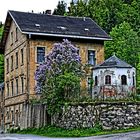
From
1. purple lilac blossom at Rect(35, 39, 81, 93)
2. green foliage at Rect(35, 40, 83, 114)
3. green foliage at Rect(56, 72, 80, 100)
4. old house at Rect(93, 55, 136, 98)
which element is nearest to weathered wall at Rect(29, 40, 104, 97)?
old house at Rect(93, 55, 136, 98)

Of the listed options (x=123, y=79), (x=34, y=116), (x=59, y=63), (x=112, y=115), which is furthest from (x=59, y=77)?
(x=123, y=79)

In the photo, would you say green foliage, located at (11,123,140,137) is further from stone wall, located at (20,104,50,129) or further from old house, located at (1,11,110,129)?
old house, located at (1,11,110,129)

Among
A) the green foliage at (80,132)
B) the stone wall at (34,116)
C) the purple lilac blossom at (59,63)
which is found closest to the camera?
the green foliage at (80,132)

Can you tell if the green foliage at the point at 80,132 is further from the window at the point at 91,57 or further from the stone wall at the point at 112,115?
the window at the point at 91,57

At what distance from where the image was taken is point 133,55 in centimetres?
7500

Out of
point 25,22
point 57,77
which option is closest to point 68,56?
point 57,77

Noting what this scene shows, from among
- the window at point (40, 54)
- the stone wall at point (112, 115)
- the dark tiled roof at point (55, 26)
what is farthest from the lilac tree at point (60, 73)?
the dark tiled roof at point (55, 26)

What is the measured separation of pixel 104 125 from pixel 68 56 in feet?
28.6

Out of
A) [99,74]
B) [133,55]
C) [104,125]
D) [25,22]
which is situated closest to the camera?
[104,125]

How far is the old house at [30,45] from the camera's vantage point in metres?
53.8

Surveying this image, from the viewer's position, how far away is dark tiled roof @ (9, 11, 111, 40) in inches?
2152

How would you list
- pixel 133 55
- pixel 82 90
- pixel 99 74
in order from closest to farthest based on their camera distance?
pixel 82 90 < pixel 99 74 < pixel 133 55

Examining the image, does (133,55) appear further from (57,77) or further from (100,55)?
(57,77)

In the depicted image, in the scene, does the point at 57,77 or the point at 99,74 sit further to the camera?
the point at 99,74
